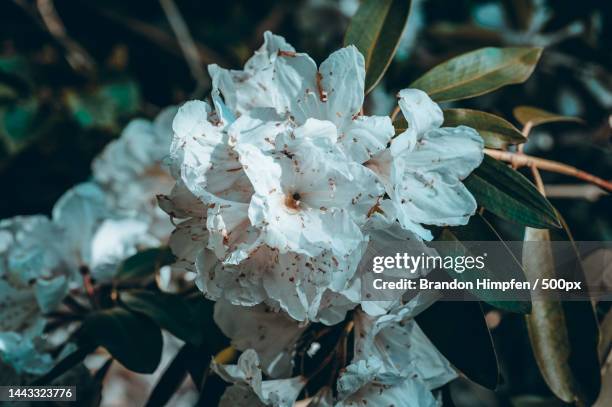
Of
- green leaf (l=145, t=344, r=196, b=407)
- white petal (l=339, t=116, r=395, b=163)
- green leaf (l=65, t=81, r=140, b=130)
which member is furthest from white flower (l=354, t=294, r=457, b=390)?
green leaf (l=65, t=81, r=140, b=130)

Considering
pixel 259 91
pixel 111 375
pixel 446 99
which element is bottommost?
pixel 111 375

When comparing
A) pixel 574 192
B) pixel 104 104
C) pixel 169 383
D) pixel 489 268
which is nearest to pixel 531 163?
pixel 489 268

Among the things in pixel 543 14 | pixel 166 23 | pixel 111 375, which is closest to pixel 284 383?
pixel 111 375

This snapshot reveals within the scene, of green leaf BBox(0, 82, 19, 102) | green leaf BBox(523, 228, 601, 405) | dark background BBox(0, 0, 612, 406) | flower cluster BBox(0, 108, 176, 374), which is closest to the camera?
green leaf BBox(523, 228, 601, 405)

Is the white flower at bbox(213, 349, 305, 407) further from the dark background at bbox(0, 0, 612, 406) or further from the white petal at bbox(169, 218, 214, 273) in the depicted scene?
the dark background at bbox(0, 0, 612, 406)

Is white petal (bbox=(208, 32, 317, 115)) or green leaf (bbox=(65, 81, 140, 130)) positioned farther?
green leaf (bbox=(65, 81, 140, 130))

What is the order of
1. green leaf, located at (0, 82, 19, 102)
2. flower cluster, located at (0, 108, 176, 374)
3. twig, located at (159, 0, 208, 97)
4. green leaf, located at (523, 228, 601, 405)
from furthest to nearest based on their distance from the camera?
1. twig, located at (159, 0, 208, 97)
2. green leaf, located at (0, 82, 19, 102)
3. flower cluster, located at (0, 108, 176, 374)
4. green leaf, located at (523, 228, 601, 405)

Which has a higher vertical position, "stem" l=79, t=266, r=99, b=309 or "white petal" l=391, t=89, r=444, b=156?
"white petal" l=391, t=89, r=444, b=156

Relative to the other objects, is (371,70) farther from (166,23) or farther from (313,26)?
(166,23)
